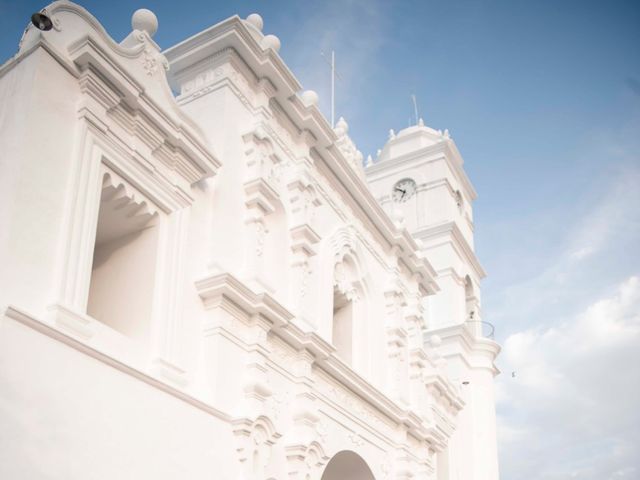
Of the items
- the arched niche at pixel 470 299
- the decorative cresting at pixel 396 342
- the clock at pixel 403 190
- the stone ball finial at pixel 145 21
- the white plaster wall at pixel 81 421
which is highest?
the clock at pixel 403 190

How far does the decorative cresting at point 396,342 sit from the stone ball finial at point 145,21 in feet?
24.3

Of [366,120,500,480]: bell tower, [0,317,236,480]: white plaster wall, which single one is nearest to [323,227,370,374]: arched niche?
[366,120,500,480]: bell tower

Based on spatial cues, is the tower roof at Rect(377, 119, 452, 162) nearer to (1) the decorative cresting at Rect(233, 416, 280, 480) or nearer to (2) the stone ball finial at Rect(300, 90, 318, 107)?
(2) the stone ball finial at Rect(300, 90, 318, 107)

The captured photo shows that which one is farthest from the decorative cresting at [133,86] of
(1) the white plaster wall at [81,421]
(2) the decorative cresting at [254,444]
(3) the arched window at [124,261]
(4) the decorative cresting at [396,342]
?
(4) the decorative cresting at [396,342]

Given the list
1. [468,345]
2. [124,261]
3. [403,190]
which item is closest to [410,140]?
[403,190]

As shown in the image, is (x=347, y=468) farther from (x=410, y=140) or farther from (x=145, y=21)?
(x=410, y=140)

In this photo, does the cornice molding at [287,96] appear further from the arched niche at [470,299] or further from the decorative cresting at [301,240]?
the arched niche at [470,299]

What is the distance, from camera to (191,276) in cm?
1009

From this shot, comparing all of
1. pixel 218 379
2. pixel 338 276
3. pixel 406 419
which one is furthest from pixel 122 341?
pixel 406 419

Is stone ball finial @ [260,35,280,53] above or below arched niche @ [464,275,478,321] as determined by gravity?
below

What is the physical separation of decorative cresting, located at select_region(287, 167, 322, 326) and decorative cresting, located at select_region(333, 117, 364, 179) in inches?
97.6

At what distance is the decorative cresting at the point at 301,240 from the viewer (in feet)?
40.1

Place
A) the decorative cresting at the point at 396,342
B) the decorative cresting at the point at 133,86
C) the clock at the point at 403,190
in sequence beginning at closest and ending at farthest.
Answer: the decorative cresting at the point at 133,86 < the decorative cresting at the point at 396,342 < the clock at the point at 403,190

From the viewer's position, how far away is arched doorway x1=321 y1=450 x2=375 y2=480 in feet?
43.3
